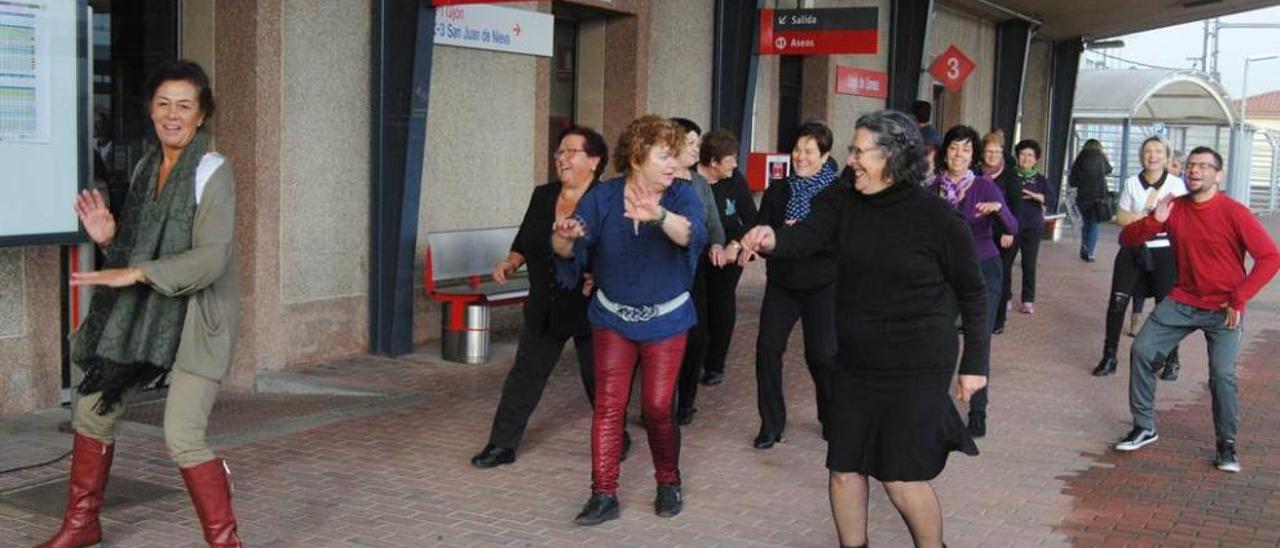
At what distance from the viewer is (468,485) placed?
259 inches

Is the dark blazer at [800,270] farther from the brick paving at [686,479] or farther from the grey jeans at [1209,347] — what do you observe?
the grey jeans at [1209,347]

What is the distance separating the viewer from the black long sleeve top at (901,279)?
475 centimetres

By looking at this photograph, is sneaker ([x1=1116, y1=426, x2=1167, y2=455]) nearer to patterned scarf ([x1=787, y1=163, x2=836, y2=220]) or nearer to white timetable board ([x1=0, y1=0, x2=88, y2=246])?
patterned scarf ([x1=787, y1=163, x2=836, y2=220])

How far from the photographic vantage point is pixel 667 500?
6.14m

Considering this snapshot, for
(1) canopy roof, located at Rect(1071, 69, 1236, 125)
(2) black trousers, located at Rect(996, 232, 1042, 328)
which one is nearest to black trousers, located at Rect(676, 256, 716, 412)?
(2) black trousers, located at Rect(996, 232, 1042, 328)

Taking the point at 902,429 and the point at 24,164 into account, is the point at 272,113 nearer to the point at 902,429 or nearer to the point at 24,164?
the point at 24,164

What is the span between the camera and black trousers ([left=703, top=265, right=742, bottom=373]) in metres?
8.80

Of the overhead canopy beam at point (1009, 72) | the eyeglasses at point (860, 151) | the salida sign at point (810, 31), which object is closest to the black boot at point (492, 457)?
the eyeglasses at point (860, 151)

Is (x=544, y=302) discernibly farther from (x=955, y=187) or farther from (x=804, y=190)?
(x=955, y=187)

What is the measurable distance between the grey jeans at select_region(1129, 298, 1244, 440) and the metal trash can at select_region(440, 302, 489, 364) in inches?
170

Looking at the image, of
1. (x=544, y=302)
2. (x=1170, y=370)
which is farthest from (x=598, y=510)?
(x=1170, y=370)

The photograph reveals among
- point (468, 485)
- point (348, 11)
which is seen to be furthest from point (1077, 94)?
point (468, 485)

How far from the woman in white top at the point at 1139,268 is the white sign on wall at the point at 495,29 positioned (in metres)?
4.60

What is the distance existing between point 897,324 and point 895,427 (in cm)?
34
